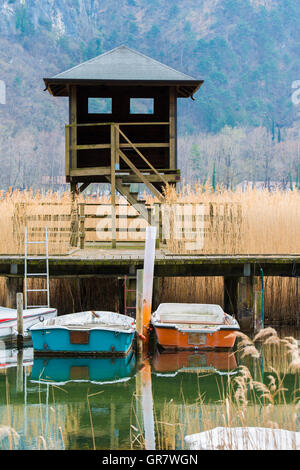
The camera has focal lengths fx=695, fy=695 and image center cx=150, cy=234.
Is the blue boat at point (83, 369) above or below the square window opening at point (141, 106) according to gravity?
below

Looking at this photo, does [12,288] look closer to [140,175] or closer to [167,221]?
[167,221]

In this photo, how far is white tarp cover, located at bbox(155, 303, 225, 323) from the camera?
13109mm

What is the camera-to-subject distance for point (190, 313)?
1348 centimetres

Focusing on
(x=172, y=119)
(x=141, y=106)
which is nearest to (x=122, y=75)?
(x=172, y=119)

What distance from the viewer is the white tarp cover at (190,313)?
13.1 metres

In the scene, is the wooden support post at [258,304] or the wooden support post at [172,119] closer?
the wooden support post at [258,304]

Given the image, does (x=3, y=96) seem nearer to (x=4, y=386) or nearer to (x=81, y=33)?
(x=81, y=33)

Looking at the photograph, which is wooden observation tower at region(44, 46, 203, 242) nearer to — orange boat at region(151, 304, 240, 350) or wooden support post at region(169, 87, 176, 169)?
wooden support post at region(169, 87, 176, 169)

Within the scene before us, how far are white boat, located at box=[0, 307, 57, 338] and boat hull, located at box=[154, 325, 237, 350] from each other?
2239 mm

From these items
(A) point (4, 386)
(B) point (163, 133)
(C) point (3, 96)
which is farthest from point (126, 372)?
(C) point (3, 96)

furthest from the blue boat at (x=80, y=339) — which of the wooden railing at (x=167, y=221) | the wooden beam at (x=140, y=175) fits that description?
the wooden beam at (x=140, y=175)

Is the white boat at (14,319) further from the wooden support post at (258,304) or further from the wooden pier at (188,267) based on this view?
the wooden support post at (258,304)

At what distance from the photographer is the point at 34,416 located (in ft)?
29.1

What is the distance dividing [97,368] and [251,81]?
101 metres
